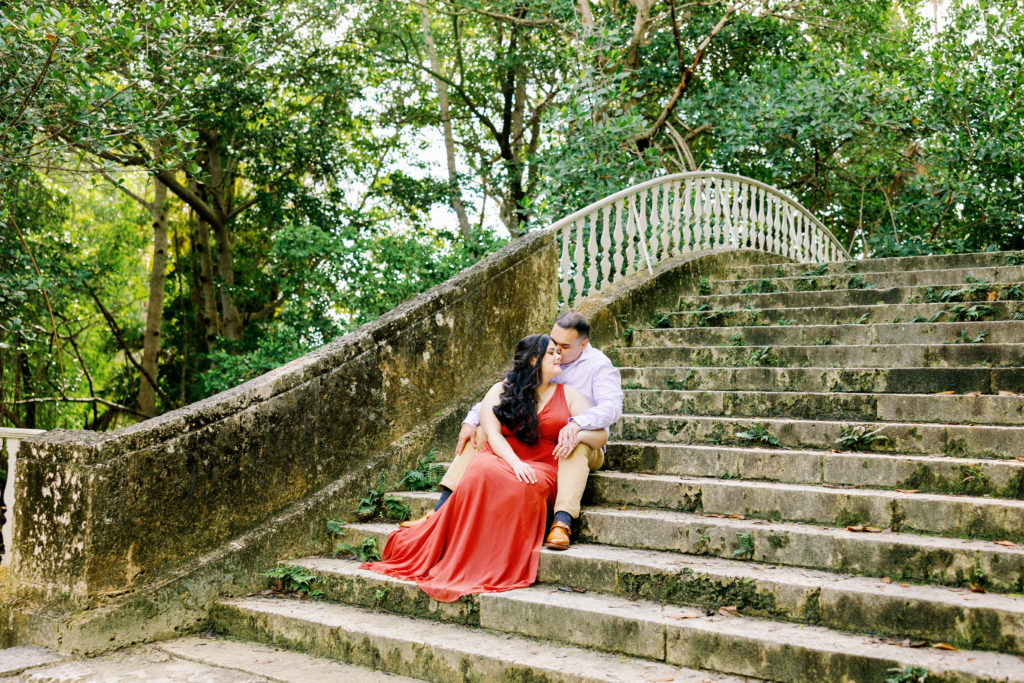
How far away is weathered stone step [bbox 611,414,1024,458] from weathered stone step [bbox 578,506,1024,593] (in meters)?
0.80

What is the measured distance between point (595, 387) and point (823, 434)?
1314mm

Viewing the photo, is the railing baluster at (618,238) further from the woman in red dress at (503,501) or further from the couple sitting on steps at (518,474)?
the woman in red dress at (503,501)

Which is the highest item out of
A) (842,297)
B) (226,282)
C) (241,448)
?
(226,282)

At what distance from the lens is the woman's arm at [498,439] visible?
4.08m

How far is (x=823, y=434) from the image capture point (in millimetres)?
4508

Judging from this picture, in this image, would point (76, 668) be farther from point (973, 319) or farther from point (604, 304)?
point (973, 319)

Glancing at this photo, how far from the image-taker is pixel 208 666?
3.48 metres

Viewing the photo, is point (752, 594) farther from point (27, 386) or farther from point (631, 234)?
point (27, 386)

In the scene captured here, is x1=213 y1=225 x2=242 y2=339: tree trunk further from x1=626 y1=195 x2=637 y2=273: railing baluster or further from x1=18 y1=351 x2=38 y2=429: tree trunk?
x1=626 y1=195 x2=637 y2=273: railing baluster

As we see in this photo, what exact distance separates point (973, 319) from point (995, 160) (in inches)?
254

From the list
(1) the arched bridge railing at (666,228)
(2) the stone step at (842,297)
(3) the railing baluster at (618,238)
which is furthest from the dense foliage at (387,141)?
(2) the stone step at (842,297)

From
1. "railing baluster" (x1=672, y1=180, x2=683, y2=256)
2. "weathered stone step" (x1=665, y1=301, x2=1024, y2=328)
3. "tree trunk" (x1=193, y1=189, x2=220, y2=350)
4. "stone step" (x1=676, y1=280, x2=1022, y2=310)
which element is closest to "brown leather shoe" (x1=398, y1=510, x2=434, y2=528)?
"weathered stone step" (x1=665, y1=301, x2=1024, y2=328)

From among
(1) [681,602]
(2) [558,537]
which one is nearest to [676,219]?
(2) [558,537]

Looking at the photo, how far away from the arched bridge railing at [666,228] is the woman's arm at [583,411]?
2001 mm
